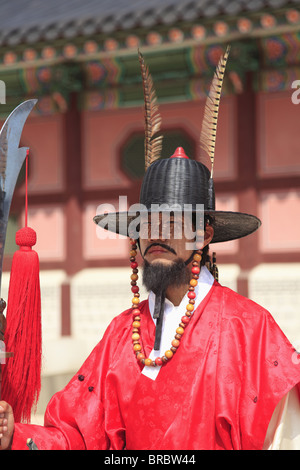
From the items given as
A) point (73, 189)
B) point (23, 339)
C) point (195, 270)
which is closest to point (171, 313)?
point (195, 270)

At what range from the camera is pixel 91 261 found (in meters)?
7.17

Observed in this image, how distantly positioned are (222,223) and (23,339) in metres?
1.03

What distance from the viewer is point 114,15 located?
598cm

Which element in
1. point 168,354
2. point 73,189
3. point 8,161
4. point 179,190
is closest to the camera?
point 8,161

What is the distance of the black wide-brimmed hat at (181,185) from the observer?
2.38 metres

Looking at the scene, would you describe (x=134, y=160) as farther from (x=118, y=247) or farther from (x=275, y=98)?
(x=275, y=98)

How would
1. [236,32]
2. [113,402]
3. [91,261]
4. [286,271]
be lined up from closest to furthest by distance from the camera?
1. [113,402]
2. [236,32]
3. [286,271]
4. [91,261]

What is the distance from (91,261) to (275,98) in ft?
9.74

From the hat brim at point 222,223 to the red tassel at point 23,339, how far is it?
1.59 feet

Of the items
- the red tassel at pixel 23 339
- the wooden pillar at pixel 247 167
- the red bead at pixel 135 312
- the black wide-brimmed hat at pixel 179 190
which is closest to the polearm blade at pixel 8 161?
the red tassel at pixel 23 339

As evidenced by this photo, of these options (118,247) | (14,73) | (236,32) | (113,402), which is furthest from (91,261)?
(113,402)

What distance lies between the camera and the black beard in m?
2.36

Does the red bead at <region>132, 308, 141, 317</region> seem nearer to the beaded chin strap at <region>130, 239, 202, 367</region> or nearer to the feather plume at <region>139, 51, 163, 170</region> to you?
the beaded chin strap at <region>130, 239, 202, 367</region>

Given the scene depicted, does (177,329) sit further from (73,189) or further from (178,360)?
(73,189)
